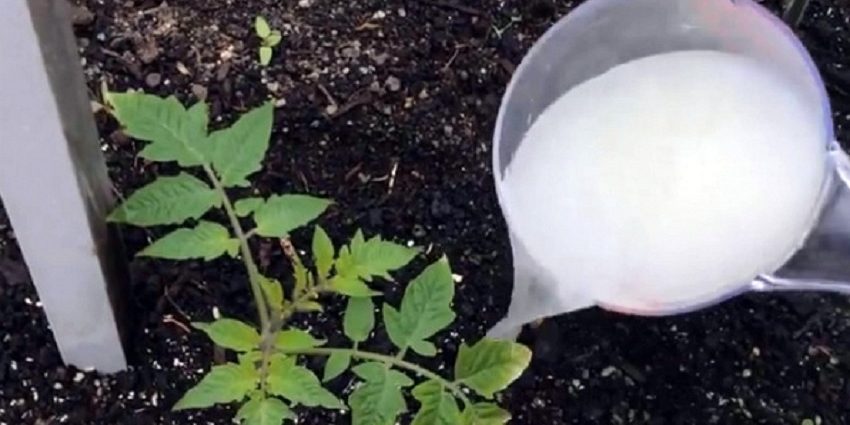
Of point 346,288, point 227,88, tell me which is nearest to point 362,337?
point 346,288

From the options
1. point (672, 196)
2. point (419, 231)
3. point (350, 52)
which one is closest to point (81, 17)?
point (350, 52)

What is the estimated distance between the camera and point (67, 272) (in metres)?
0.99

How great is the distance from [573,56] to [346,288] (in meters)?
0.24

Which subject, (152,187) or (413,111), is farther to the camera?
(413,111)

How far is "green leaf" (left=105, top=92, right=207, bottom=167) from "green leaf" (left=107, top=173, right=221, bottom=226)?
0.07 ft

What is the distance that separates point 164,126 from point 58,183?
2.8 inches

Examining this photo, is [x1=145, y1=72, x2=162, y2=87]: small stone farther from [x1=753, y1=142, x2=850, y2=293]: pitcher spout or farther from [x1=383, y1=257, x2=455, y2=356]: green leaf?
[x1=753, y1=142, x2=850, y2=293]: pitcher spout

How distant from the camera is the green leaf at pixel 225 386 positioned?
887mm

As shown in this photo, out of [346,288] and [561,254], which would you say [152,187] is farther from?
[561,254]

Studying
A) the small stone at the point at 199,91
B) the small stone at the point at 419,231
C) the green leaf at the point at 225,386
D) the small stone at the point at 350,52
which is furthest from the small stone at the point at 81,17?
the green leaf at the point at 225,386

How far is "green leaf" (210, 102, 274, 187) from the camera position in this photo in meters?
0.90

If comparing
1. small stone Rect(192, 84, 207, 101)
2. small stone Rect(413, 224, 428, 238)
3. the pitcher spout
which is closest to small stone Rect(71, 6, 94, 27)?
small stone Rect(192, 84, 207, 101)

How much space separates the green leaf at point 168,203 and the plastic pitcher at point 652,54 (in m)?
0.19

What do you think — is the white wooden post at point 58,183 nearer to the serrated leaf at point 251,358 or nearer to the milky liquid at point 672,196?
the serrated leaf at point 251,358
